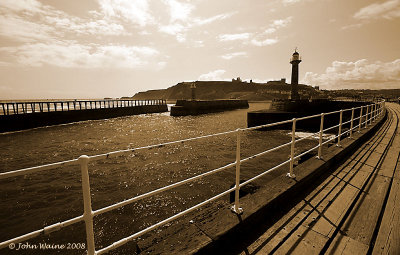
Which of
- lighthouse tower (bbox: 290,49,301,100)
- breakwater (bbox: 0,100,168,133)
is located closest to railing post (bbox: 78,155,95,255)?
breakwater (bbox: 0,100,168,133)

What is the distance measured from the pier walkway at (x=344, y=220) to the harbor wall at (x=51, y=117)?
85.2 feet

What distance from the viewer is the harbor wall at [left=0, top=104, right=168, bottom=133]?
776 inches

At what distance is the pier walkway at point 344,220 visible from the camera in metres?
2.27

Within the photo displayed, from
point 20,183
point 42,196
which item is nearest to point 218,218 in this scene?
point 42,196

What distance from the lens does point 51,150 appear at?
41.4ft

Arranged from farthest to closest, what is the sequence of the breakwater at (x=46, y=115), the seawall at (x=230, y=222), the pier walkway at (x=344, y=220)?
the breakwater at (x=46, y=115) → the pier walkway at (x=344, y=220) → the seawall at (x=230, y=222)

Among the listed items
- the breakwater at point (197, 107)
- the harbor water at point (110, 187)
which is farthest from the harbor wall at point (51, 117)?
the harbor water at point (110, 187)

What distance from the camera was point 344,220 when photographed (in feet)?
8.91

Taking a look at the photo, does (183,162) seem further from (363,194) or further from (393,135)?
(393,135)

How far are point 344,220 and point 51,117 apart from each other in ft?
94.0

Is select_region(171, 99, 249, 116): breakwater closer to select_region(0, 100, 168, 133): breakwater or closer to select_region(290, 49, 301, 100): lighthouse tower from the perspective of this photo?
select_region(0, 100, 168, 133): breakwater

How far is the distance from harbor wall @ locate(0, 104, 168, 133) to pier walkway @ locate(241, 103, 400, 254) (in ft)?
85.2

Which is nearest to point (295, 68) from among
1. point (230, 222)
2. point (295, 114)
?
point (295, 114)

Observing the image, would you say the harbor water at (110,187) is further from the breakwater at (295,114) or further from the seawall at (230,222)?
the breakwater at (295,114)
